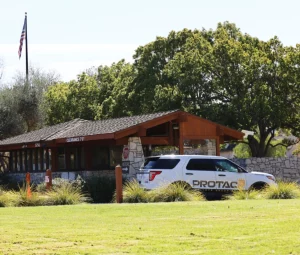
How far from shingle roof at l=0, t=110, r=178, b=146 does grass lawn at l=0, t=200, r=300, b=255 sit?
13792 mm

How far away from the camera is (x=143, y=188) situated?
75.8 feet

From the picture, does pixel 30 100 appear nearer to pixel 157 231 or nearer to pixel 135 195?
pixel 135 195

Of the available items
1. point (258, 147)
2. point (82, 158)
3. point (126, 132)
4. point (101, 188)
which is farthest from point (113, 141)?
point (258, 147)

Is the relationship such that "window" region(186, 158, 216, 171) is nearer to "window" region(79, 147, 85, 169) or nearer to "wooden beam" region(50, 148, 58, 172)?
"window" region(79, 147, 85, 169)

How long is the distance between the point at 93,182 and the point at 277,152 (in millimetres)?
37390

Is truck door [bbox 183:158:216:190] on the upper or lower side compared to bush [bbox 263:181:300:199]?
upper

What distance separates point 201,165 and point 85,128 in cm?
1093

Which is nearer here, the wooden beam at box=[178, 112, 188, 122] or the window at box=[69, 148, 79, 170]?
the wooden beam at box=[178, 112, 188, 122]

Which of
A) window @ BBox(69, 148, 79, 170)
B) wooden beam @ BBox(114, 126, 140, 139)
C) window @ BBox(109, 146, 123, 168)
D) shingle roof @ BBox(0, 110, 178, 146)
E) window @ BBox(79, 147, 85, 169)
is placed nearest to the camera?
wooden beam @ BBox(114, 126, 140, 139)

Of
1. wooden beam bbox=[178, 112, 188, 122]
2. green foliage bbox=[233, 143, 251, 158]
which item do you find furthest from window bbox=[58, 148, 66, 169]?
green foliage bbox=[233, 143, 251, 158]

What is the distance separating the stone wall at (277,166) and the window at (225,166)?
11070 millimetres

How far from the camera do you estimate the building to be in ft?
100

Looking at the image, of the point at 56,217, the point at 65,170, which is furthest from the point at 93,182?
the point at 56,217

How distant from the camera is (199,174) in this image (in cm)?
2486
